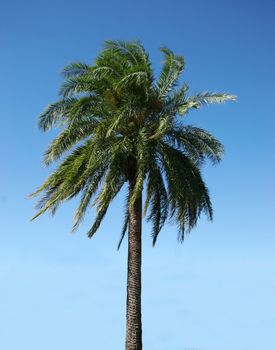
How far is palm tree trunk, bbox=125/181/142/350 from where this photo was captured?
→ 25.3 metres

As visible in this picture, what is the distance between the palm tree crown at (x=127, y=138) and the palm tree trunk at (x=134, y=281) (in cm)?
82

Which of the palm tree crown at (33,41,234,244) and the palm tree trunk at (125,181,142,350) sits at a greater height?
the palm tree crown at (33,41,234,244)

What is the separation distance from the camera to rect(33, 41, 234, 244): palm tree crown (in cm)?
2645

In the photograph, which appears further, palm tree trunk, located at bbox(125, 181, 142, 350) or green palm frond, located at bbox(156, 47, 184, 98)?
green palm frond, located at bbox(156, 47, 184, 98)

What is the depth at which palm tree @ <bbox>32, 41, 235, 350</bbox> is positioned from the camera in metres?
26.3

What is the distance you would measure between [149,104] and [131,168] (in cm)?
280

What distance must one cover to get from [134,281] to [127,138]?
581cm

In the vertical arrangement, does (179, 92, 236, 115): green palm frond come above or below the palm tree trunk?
above

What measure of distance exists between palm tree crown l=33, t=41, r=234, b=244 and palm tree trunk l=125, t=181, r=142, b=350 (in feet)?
2.69

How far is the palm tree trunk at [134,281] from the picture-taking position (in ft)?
83.0

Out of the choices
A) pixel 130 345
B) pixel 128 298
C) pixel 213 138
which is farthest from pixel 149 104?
pixel 130 345

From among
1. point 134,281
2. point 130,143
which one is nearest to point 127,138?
point 130,143

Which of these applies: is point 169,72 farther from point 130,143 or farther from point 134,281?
point 134,281

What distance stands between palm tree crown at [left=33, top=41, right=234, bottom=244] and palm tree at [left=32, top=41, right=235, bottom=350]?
4 centimetres
